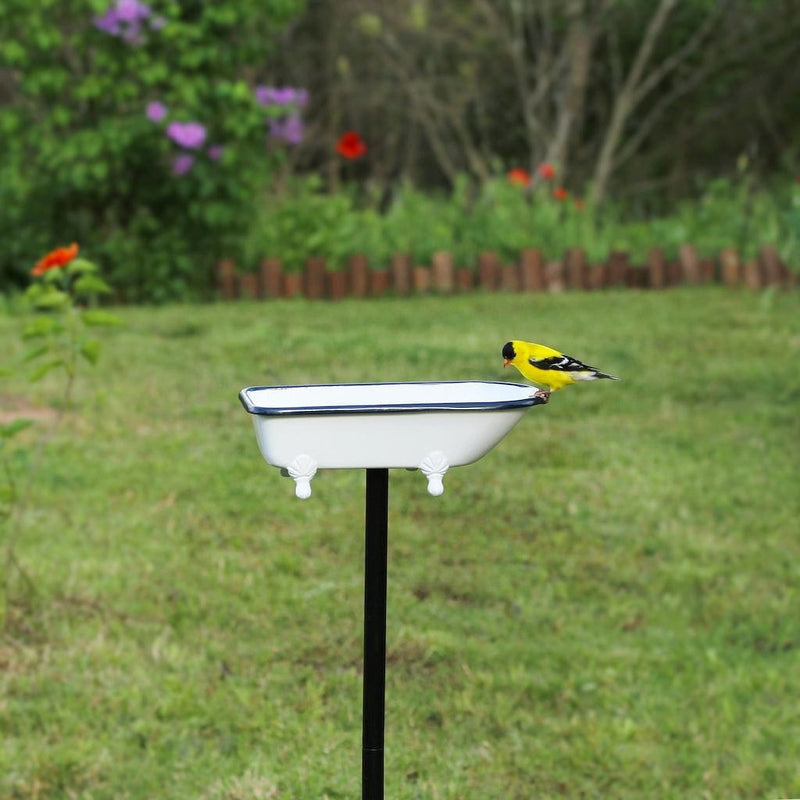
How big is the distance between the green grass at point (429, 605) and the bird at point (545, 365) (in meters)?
1.26

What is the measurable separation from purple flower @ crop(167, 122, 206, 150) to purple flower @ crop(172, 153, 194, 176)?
15cm

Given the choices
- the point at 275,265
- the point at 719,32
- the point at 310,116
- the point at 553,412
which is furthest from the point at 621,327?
the point at 310,116

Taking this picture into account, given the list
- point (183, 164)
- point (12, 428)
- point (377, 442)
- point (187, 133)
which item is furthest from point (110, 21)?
point (377, 442)

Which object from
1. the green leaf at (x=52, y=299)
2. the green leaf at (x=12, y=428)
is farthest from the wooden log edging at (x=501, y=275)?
the green leaf at (x=12, y=428)

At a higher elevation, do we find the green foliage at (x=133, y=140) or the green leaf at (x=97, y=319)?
the green foliage at (x=133, y=140)

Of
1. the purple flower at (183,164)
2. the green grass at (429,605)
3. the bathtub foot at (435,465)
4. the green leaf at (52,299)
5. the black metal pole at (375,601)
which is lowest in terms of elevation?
the green grass at (429,605)

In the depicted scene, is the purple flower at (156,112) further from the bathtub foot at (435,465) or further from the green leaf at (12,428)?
the bathtub foot at (435,465)

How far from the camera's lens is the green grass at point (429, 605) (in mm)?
2863

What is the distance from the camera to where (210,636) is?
342 cm

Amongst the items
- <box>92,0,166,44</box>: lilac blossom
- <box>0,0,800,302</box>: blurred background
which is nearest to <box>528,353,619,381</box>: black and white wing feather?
<box>0,0,800,302</box>: blurred background

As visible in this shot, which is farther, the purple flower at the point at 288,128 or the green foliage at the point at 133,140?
the purple flower at the point at 288,128

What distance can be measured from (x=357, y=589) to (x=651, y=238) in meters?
6.57

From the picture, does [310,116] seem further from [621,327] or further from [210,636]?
[210,636]

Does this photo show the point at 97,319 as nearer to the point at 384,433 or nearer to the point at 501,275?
the point at 384,433
